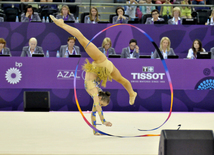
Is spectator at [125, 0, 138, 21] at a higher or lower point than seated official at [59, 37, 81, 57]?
higher

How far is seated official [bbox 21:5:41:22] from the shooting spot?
29.9ft

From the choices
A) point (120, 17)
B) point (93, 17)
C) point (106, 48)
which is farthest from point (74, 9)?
point (106, 48)

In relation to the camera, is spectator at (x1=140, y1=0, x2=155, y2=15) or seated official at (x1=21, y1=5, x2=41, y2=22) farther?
spectator at (x1=140, y1=0, x2=155, y2=15)

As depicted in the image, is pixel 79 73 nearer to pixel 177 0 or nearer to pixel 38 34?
pixel 38 34

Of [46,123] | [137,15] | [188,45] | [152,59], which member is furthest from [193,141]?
[137,15]

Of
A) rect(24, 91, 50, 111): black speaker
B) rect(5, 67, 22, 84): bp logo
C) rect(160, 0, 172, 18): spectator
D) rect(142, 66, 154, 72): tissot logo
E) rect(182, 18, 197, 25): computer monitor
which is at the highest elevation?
rect(160, 0, 172, 18): spectator

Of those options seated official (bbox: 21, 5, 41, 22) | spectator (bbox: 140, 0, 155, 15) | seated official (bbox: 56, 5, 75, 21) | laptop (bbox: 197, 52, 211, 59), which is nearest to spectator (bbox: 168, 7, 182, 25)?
spectator (bbox: 140, 0, 155, 15)

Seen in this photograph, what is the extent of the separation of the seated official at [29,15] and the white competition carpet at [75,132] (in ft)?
10.5

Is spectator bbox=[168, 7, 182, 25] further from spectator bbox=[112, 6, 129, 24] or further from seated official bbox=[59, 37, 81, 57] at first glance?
seated official bbox=[59, 37, 81, 57]

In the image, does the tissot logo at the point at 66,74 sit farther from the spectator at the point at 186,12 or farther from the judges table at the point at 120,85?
the spectator at the point at 186,12

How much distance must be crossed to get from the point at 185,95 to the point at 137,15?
310 cm

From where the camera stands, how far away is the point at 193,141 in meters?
2.91

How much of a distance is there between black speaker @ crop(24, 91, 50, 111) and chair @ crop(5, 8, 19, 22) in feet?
→ 10.7

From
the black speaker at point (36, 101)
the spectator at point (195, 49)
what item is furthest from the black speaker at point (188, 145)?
the spectator at point (195, 49)
